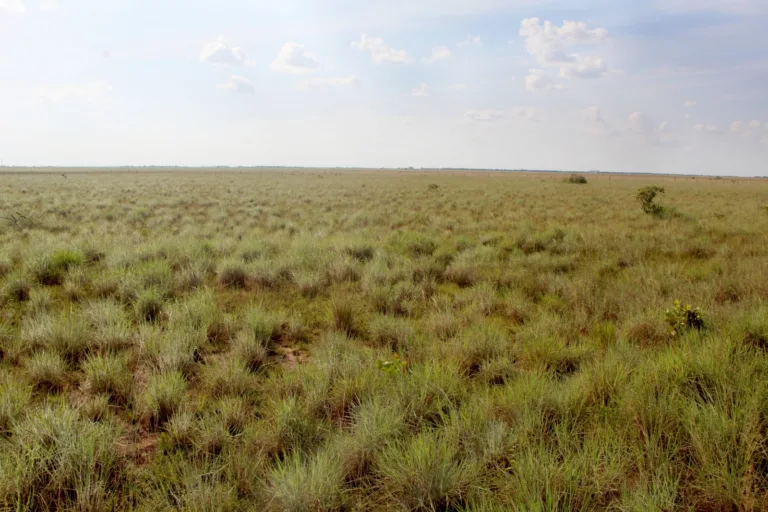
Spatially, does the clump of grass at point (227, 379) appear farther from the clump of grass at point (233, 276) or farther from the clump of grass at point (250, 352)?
the clump of grass at point (233, 276)

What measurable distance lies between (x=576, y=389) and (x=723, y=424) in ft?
2.71

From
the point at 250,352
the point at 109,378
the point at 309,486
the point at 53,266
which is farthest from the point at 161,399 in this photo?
the point at 53,266

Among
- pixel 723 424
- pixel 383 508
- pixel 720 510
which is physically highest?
pixel 723 424

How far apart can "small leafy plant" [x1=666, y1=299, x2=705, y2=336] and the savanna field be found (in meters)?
0.02

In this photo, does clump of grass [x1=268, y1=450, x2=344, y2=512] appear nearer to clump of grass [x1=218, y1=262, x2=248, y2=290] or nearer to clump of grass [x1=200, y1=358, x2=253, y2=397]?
clump of grass [x1=200, y1=358, x2=253, y2=397]

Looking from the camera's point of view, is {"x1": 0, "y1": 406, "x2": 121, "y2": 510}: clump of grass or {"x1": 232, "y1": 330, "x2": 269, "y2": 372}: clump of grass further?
{"x1": 232, "y1": 330, "x2": 269, "y2": 372}: clump of grass

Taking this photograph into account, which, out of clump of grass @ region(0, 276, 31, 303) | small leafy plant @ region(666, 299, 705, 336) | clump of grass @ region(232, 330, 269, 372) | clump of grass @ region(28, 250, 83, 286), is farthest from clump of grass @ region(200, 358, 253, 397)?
clump of grass @ region(28, 250, 83, 286)

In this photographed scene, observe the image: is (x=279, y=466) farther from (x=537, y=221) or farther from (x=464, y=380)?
(x=537, y=221)

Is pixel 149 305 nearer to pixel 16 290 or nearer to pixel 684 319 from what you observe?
pixel 16 290

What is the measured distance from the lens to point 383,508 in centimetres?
208

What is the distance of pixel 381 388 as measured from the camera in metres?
3.09

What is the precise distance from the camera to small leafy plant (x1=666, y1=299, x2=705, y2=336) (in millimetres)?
3972

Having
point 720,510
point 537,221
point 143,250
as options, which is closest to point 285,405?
point 720,510

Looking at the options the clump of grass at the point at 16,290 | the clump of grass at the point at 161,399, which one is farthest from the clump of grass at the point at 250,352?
the clump of grass at the point at 16,290
